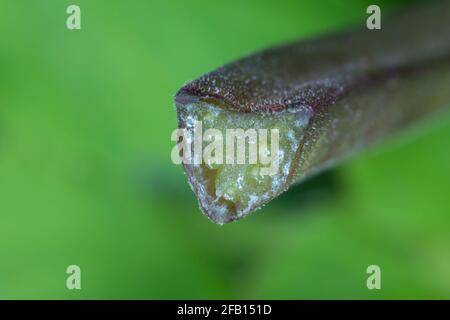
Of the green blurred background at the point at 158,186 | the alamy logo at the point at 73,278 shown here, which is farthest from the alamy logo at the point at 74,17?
the alamy logo at the point at 73,278

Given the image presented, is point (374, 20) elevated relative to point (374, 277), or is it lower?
elevated

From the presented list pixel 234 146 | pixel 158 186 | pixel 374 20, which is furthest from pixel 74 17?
pixel 234 146

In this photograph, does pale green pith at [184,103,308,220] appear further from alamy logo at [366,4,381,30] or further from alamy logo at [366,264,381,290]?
alamy logo at [366,264,381,290]

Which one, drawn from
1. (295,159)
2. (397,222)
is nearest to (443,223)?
(397,222)

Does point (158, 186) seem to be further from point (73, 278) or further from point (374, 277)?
point (374, 277)

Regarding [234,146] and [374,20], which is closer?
[234,146]

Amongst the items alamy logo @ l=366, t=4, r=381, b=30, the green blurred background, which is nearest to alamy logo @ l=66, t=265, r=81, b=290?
the green blurred background
